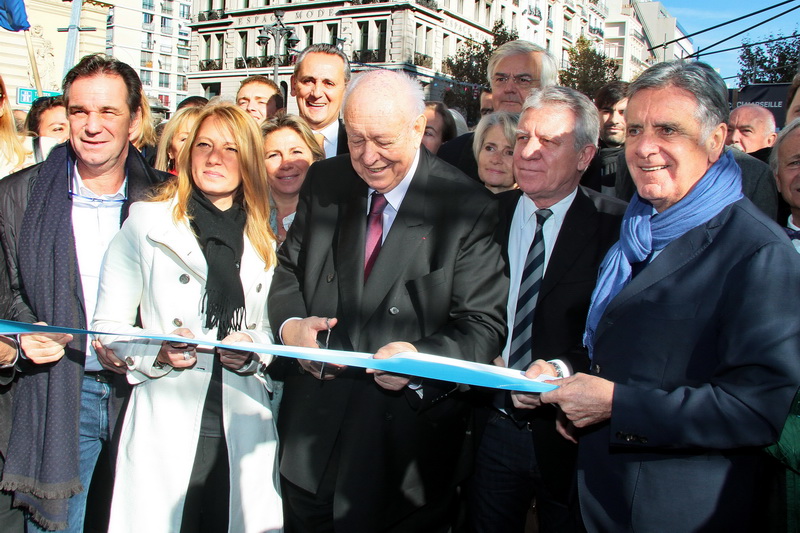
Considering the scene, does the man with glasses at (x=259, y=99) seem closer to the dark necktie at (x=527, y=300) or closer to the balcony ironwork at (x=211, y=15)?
the dark necktie at (x=527, y=300)

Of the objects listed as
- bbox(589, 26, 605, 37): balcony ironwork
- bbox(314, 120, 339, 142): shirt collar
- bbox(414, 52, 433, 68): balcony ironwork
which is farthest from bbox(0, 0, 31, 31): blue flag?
bbox(589, 26, 605, 37): balcony ironwork

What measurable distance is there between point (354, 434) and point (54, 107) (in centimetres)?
464

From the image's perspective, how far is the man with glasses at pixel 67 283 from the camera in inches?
114

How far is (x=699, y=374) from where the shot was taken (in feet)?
6.46

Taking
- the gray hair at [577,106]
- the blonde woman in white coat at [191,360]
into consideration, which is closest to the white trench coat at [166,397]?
the blonde woman in white coat at [191,360]

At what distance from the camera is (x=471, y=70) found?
35625 millimetres

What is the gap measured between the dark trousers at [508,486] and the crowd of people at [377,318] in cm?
1

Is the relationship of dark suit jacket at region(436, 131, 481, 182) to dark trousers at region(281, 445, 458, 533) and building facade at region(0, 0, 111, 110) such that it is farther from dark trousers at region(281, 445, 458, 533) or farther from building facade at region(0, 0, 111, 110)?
building facade at region(0, 0, 111, 110)

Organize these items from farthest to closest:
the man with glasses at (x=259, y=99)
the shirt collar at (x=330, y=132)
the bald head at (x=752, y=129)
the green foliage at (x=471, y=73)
A: the green foliage at (x=471, y=73) < the bald head at (x=752, y=129) < the man with glasses at (x=259, y=99) < the shirt collar at (x=330, y=132)

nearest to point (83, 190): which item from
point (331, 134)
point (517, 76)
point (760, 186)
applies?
point (331, 134)

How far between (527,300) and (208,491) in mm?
1699

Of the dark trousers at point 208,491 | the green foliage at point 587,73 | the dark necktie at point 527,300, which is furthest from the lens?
the green foliage at point 587,73

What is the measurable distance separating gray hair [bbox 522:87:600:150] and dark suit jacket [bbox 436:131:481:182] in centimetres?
119

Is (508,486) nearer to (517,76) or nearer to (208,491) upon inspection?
(208,491)
